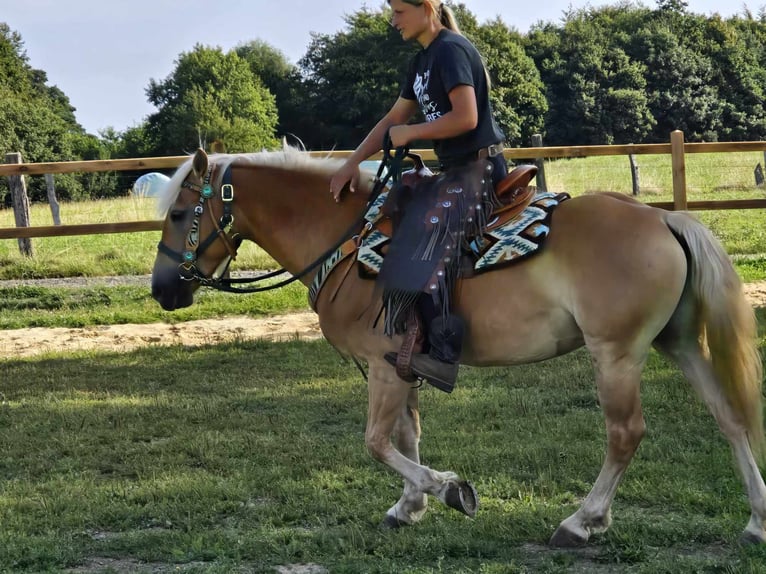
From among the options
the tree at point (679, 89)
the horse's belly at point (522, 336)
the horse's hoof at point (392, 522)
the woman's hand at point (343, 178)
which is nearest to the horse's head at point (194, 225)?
the woman's hand at point (343, 178)

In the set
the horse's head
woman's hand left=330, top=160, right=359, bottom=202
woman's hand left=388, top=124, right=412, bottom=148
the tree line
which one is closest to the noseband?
the horse's head

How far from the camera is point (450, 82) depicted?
12.3 feet

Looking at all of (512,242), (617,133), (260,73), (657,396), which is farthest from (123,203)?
(260,73)

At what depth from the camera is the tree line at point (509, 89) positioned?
157 feet

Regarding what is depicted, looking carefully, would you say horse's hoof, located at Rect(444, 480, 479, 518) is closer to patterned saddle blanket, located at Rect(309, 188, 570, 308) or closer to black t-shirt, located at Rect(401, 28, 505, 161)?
patterned saddle blanket, located at Rect(309, 188, 570, 308)

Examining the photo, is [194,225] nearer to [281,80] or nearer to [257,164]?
[257,164]

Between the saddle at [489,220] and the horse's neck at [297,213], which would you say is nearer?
the saddle at [489,220]

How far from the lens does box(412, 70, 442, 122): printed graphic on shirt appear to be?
3935 millimetres

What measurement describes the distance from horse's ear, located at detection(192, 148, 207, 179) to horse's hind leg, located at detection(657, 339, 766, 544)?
2.42 meters

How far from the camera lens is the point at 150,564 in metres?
3.86

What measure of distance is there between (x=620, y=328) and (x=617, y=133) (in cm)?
4823

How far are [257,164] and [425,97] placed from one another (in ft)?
3.21

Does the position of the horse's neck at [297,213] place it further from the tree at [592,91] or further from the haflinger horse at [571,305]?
the tree at [592,91]

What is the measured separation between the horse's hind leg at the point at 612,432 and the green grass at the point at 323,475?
0.09m
